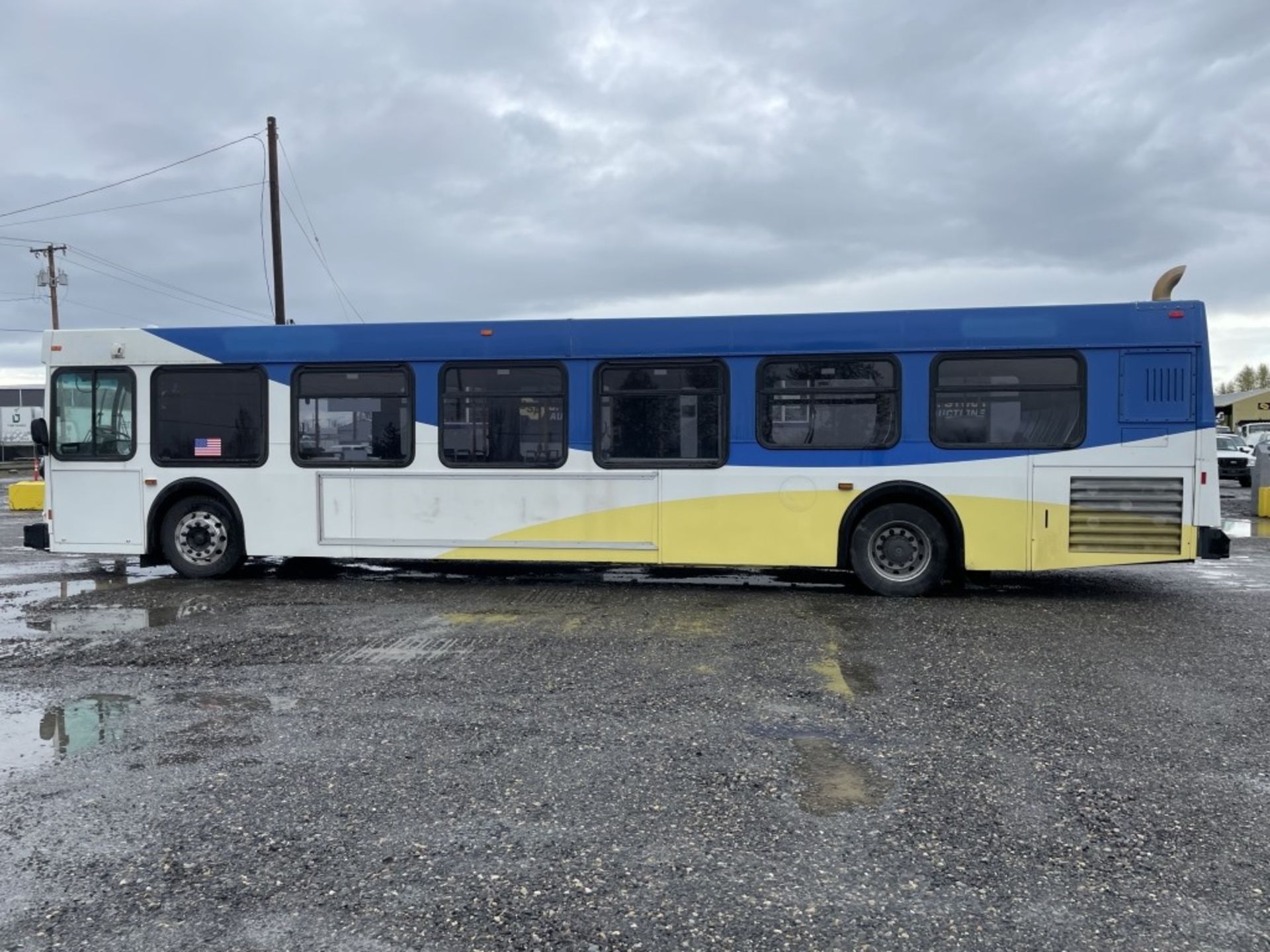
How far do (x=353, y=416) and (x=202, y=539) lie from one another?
2218 millimetres

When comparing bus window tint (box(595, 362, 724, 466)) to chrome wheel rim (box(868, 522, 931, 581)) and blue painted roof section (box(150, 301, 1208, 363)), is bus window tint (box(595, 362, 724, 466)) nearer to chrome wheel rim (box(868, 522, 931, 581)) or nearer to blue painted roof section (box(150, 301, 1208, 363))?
blue painted roof section (box(150, 301, 1208, 363))

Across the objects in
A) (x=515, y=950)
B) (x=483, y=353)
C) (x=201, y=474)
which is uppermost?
(x=483, y=353)

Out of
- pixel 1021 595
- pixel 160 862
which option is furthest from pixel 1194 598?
pixel 160 862

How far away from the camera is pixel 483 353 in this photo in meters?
9.04

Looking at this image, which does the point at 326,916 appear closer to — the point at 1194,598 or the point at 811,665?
the point at 811,665

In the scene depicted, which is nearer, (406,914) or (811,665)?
(406,914)

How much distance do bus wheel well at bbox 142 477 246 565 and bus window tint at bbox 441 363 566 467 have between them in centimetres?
243

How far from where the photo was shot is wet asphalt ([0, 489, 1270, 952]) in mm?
2795

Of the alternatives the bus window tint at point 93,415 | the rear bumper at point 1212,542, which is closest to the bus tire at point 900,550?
the rear bumper at point 1212,542

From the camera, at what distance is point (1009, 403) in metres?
8.23

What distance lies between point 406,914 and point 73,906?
1.09 meters

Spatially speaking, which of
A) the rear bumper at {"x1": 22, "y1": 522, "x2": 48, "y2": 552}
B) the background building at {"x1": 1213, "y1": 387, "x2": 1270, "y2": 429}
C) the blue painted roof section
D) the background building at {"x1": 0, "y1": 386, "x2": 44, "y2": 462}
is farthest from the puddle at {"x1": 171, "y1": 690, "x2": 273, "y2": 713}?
the background building at {"x1": 1213, "y1": 387, "x2": 1270, "y2": 429}

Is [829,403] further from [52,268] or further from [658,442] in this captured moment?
[52,268]

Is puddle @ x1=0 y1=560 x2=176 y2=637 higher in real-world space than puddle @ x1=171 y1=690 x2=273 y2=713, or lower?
higher
